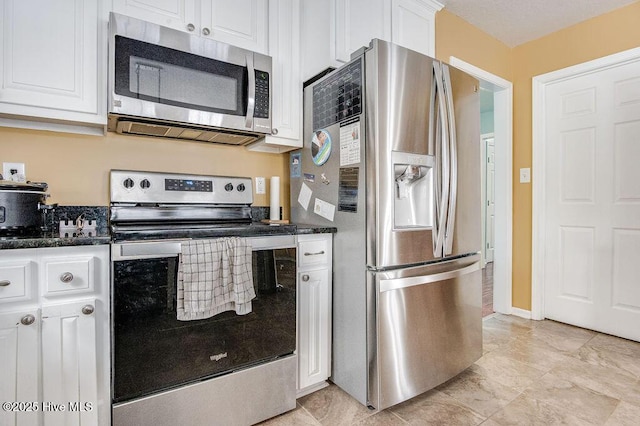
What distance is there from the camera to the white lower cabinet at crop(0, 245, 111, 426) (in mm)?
1078

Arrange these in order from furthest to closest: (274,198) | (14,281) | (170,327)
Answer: (274,198)
(170,327)
(14,281)

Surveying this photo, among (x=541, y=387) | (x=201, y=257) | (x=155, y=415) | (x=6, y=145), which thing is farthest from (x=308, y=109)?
(x=541, y=387)

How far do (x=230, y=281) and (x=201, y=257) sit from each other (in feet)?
0.55

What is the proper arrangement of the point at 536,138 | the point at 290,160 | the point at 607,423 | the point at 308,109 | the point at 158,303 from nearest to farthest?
the point at 158,303
the point at 607,423
the point at 308,109
the point at 290,160
the point at 536,138

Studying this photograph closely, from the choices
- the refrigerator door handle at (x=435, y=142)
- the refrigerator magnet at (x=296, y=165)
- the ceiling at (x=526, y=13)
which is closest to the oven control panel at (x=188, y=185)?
the refrigerator magnet at (x=296, y=165)

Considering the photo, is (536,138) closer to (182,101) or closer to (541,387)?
(541,387)

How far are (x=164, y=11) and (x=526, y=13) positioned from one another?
2.67 meters

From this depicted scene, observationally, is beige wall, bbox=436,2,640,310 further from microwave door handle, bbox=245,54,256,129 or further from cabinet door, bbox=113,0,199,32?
cabinet door, bbox=113,0,199,32

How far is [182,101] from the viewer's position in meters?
1.58

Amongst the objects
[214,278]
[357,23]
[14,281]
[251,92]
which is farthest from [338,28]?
[14,281]

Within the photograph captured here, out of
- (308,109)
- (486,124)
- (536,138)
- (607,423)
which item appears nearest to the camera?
(607,423)

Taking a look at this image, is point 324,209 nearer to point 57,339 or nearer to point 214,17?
point 214,17

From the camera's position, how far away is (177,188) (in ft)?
5.83

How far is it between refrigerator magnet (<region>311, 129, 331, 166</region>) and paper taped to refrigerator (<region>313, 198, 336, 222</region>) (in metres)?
0.22
